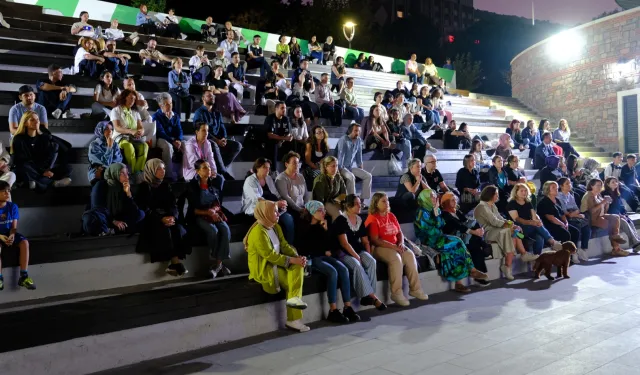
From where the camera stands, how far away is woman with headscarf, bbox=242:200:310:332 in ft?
16.4

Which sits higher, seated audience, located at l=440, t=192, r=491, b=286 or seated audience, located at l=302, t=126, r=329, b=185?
seated audience, located at l=302, t=126, r=329, b=185

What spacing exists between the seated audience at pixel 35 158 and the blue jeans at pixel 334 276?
2.87 meters

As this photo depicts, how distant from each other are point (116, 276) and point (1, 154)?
2000 mm

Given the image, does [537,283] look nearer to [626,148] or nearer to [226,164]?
[226,164]

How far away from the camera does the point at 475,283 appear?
6.88 metres

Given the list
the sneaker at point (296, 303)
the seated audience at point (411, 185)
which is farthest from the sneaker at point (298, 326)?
the seated audience at point (411, 185)

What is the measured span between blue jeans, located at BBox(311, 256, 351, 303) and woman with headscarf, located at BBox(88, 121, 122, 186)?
2.49 meters

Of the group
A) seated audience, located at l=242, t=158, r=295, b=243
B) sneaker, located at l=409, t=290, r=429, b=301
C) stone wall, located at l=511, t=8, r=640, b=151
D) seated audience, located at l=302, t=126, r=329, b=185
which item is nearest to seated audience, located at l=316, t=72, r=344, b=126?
seated audience, located at l=302, t=126, r=329, b=185

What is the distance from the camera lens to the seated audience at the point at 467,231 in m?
6.93

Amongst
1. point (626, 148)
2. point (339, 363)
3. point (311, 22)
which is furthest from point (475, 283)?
point (311, 22)

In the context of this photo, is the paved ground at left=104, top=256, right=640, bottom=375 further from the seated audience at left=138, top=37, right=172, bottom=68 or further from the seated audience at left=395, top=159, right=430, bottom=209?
the seated audience at left=138, top=37, right=172, bottom=68

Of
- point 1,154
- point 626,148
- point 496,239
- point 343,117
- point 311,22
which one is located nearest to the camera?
point 1,154

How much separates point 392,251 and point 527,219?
286cm

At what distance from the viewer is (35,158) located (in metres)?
5.92
